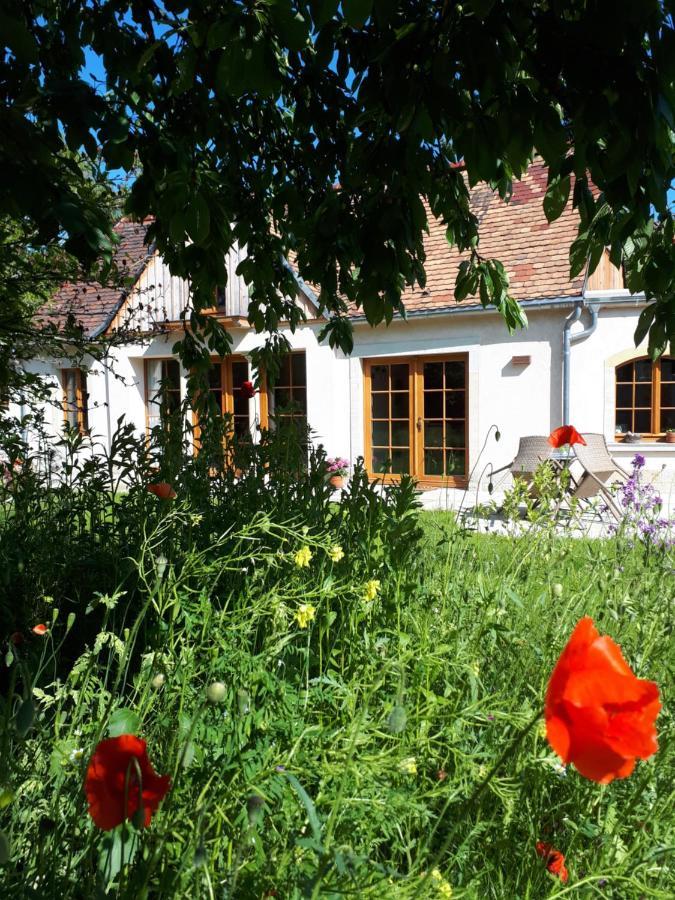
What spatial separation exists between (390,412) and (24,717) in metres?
9.67

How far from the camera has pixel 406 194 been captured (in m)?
2.24

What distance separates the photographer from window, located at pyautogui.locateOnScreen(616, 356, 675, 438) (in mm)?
8750

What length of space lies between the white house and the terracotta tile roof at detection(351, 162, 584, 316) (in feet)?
0.07

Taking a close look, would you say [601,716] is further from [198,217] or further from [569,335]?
[569,335]

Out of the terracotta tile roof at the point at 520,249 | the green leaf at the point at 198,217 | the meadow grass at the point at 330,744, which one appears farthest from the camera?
the terracotta tile roof at the point at 520,249

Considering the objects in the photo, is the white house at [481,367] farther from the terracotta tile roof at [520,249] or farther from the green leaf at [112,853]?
the green leaf at [112,853]

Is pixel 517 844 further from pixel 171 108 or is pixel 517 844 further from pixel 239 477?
pixel 171 108

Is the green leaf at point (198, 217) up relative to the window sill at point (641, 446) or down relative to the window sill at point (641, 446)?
up

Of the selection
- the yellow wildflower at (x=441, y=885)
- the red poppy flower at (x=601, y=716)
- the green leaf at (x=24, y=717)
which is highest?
the red poppy flower at (x=601, y=716)

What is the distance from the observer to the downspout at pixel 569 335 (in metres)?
8.59

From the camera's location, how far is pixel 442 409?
9992 millimetres

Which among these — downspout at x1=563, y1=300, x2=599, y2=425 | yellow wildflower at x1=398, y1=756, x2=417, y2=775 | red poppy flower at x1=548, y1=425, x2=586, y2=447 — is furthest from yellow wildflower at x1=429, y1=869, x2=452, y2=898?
downspout at x1=563, y1=300, x2=599, y2=425

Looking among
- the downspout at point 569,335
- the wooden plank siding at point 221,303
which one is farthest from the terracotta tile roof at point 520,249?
the wooden plank siding at point 221,303

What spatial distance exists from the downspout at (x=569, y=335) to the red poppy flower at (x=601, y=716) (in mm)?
8461
